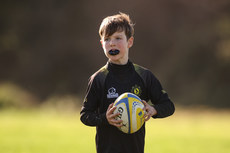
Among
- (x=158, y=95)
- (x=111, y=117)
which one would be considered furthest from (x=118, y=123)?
(x=158, y=95)

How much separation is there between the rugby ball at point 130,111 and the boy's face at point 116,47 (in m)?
0.41

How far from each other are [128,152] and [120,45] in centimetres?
116

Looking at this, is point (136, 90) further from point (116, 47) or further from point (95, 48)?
point (95, 48)

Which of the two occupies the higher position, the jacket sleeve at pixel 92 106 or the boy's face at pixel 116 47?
the boy's face at pixel 116 47

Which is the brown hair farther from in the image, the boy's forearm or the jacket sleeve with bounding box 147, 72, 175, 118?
the boy's forearm

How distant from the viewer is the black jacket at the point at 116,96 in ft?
13.0

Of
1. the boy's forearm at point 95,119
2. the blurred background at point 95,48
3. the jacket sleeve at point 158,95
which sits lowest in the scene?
the boy's forearm at point 95,119

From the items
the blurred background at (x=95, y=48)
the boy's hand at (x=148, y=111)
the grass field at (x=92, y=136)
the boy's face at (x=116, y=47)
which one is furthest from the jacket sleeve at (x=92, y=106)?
the blurred background at (x=95, y=48)

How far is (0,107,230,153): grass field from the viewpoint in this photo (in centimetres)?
877

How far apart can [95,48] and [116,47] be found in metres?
21.2

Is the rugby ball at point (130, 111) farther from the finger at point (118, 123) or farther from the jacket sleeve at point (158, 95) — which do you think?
the jacket sleeve at point (158, 95)

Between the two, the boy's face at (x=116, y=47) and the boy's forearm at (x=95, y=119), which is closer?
the boy's forearm at (x=95, y=119)

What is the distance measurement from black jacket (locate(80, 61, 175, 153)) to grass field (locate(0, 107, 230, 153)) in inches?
177

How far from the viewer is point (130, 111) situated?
392 cm
